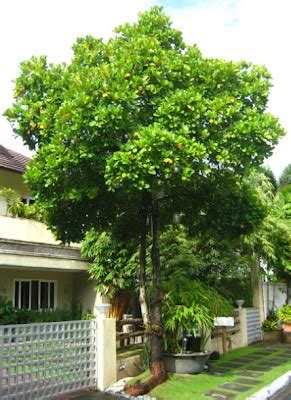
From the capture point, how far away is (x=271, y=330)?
15.4 m

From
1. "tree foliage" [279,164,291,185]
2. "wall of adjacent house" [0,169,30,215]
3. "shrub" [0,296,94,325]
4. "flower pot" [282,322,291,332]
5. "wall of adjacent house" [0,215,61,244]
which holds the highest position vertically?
"tree foliage" [279,164,291,185]

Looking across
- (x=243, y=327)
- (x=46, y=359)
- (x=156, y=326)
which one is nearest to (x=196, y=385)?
(x=156, y=326)

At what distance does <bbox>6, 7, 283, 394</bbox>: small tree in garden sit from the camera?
668 centimetres

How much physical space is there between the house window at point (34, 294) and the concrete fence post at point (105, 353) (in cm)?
737

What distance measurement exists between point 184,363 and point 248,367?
224 cm

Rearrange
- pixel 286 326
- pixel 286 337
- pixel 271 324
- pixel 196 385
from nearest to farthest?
pixel 196 385 < pixel 286 337 < pixel 271 324 < pixel 286 326

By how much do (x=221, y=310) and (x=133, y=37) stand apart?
230 inches

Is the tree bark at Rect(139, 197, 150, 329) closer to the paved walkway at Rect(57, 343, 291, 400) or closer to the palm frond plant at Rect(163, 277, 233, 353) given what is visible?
the palm frond plant at Rect(163, 277, 233, 353)

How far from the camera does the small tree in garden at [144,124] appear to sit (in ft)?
21.9

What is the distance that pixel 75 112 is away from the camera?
21.8 feet

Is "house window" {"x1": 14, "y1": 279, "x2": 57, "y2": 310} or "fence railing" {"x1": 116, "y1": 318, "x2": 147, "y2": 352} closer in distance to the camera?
"fence railing" {"x1": 116, "y1": 318, "x2": 147, "y2": 352}

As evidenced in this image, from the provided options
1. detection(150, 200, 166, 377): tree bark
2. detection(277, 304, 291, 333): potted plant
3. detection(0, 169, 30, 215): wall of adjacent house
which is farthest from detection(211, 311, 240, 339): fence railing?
detection(0, 169, 30, 215): wall of adjacent house

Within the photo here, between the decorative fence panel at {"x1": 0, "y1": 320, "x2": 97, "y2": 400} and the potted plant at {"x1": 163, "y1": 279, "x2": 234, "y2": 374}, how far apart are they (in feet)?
5.28

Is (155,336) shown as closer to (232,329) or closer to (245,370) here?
(245,370)
